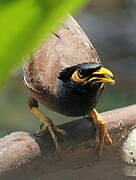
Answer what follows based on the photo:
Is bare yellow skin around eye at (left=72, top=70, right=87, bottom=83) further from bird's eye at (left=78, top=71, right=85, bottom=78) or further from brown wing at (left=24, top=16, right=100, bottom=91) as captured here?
brown wing at (left=24, top=16, right=100, bottom=91)

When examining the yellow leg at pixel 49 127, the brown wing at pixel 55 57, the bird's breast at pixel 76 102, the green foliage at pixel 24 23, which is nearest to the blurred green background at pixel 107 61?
the yellow leg at pixel 49 127

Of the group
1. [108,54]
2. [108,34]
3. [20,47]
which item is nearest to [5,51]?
[20,47]

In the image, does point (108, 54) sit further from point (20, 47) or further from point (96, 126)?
point (20, 47)

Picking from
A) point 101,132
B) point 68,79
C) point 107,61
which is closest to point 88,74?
point 68,79

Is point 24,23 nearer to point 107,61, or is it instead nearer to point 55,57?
point 55,57

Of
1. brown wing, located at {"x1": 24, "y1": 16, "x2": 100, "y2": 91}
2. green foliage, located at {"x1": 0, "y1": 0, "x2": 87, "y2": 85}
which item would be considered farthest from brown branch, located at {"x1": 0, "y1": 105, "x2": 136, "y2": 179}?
green foliage, located at {"x1": 0, "y1": 0, "x2": 87, "y2": 85}
